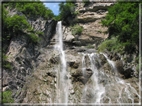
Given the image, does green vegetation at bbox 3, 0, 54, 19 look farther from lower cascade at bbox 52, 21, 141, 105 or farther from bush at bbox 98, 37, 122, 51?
bush at bbox 98, 37, 122, 51

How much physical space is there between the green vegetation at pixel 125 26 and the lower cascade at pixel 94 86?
4.48ft

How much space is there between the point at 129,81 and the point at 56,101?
4.66 meters

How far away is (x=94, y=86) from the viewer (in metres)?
14.9

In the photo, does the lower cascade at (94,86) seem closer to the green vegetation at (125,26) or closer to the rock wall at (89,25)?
the green vegetation at (125,26)

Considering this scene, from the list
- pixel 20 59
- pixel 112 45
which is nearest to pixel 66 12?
pixel 112 45

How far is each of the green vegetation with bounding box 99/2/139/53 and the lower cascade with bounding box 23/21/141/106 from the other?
122 centimetres

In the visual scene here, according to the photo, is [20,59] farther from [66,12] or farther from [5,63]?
[66,12]

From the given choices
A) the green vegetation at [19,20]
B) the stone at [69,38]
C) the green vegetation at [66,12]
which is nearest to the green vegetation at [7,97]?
the green vegetation at [19,20]

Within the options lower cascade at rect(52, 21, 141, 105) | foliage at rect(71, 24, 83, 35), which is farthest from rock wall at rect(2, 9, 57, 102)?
foliage at rect(71, 24, 83, 35)

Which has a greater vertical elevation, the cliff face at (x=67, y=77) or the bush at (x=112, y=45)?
the bush at (x=112, y=45)

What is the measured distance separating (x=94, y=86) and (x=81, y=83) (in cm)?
88

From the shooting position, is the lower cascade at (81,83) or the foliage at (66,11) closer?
the lower cascade at (81,83)

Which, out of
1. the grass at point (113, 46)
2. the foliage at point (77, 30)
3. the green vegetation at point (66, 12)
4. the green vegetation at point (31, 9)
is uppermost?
the green vegetation at point (66, 12)

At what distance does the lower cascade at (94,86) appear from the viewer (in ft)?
45.0
